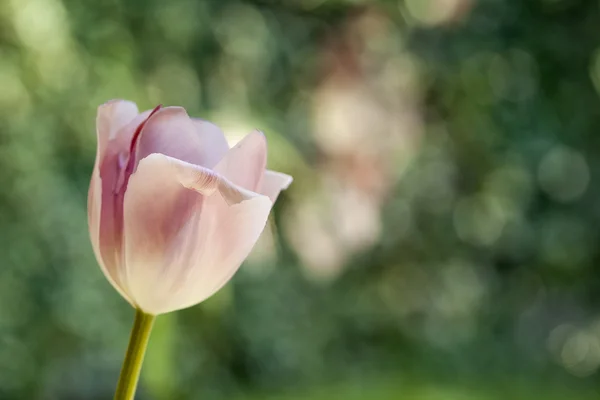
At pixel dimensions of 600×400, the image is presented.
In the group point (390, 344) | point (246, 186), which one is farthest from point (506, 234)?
point (246, 186)

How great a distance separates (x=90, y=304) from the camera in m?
0.81

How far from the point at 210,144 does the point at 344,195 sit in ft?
2.37

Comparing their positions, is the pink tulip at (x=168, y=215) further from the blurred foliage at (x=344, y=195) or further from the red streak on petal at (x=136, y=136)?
the blurred foliage at (x=344, y=195)

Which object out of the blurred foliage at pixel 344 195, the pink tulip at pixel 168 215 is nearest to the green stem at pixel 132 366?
the pink tulip at pixel 168 215

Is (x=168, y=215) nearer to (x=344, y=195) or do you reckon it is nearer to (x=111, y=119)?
(x=111, y=119)

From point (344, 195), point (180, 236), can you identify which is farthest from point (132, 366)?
point (344, 195)

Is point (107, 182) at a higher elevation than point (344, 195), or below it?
higher

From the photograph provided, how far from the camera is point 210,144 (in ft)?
0.71

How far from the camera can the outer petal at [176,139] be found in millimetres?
206

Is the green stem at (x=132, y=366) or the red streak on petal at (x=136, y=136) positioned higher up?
the red streak on petal at (x=136, y=136)

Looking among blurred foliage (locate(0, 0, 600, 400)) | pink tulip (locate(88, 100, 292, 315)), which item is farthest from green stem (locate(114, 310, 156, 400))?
blurred foliage (locate(0, 0, 600, 400))

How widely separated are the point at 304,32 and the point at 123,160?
79 centimetres

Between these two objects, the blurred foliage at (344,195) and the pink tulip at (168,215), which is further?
the blurred foliage at (344,195)

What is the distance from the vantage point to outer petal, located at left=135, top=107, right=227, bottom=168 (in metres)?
0.21
